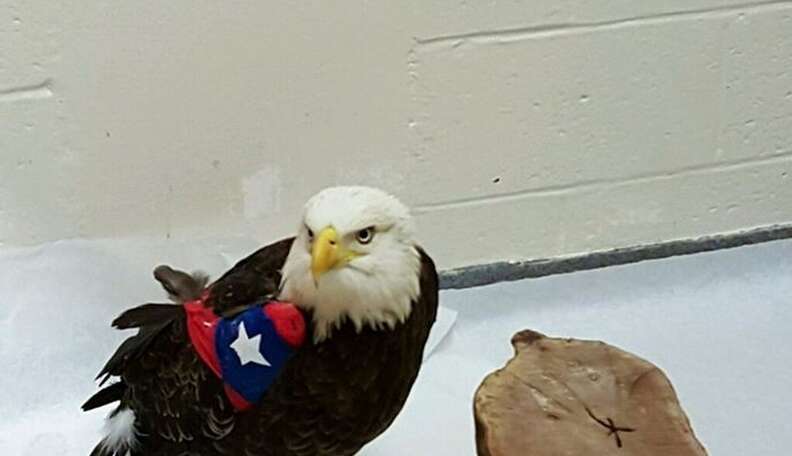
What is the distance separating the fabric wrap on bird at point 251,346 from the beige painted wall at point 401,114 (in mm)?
486

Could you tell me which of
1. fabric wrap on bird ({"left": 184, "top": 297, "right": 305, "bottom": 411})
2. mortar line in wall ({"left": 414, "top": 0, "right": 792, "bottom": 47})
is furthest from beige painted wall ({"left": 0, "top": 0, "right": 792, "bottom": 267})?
fabric wrap on bird ({"left": 184, "top": 297, "right": 305, "bottom": 411})

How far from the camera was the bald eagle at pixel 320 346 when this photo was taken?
1096 mm

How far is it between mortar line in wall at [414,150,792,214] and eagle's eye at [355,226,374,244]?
63cm

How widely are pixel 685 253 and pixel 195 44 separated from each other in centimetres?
72

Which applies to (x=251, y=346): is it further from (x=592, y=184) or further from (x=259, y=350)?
(x=592, y=184)

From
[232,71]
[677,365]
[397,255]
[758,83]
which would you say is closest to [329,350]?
[397,255]

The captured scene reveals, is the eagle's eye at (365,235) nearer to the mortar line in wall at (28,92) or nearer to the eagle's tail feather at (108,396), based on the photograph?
the eagle's tail feather at (108,396)

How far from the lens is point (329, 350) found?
3.69 feet

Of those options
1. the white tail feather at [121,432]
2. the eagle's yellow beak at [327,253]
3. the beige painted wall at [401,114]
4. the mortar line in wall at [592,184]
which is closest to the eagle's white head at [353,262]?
the eagle's yellow beak at [327,253]

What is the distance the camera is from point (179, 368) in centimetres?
119

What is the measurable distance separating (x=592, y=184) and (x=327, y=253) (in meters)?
0.77

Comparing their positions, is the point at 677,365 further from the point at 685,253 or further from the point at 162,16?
the point at 162,16

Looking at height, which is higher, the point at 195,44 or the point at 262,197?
the point at 195,44

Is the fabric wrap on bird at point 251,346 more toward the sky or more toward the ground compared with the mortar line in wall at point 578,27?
more toward the ground
